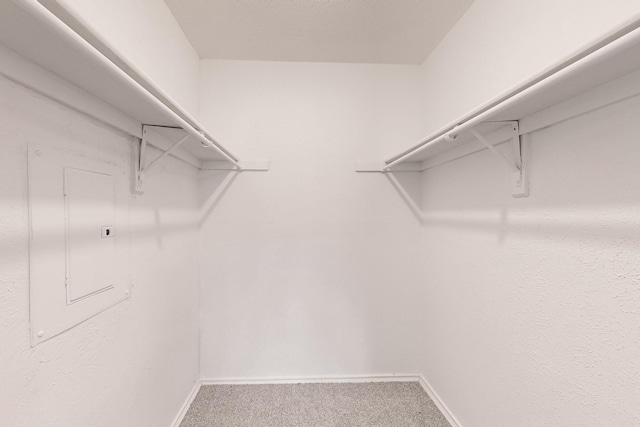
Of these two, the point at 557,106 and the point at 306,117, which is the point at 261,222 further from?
the point at 557,106

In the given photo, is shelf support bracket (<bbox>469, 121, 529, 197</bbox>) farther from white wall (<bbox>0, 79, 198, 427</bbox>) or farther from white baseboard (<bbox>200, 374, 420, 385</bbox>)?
white baseboard (<bbox>200, 374, 420, 385</bbox>)

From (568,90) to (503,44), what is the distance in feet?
1.89

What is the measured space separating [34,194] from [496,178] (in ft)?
5.32

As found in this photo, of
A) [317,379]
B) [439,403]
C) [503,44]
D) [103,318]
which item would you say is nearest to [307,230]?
[317,379]

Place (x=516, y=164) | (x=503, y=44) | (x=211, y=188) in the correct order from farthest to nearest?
(x=211, y=188) < (x=503, y=44) < (x=516, y=164)

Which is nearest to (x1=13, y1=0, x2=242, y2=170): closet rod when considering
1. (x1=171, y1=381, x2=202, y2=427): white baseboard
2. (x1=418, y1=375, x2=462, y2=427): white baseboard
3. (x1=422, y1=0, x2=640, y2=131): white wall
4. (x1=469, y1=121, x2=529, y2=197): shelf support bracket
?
(x1=422, y1=0, x2=640, y2=131): white wall

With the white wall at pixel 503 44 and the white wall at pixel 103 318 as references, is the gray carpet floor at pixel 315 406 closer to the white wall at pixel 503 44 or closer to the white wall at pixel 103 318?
the white wall at pixel 103 318

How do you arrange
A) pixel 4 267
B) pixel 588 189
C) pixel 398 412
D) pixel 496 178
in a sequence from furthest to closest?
pixel 398 412
pixel 496 178
pixel 588 189
pixel 4 267

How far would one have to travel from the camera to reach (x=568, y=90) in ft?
2.68

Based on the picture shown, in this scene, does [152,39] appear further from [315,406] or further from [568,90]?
[315,406]

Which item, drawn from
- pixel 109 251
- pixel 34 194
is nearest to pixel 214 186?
pixel 109 251

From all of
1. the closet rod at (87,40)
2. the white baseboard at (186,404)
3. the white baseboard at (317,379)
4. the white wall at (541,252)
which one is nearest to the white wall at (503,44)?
the white wall at (541,252)

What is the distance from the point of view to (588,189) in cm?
85

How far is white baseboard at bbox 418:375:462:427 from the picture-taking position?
5.15 ft
